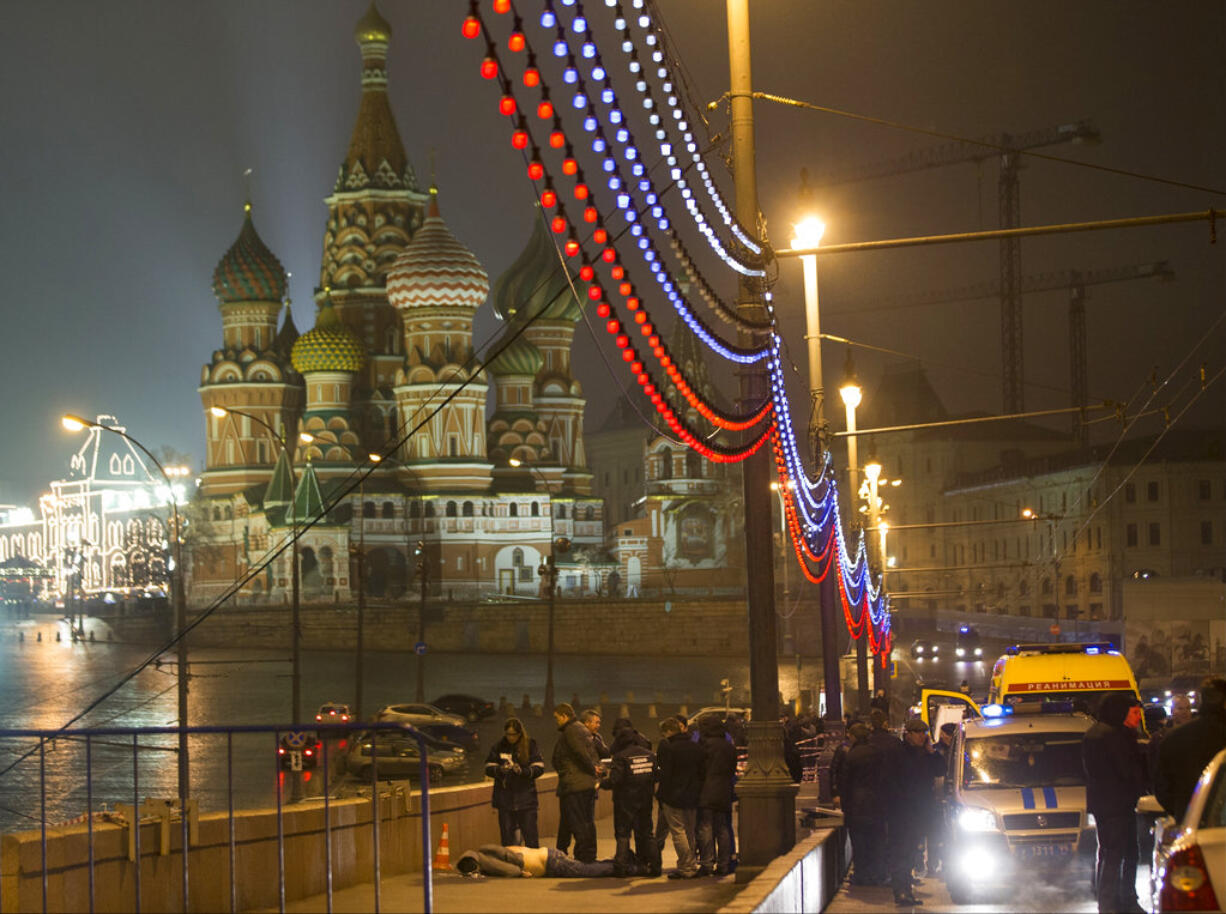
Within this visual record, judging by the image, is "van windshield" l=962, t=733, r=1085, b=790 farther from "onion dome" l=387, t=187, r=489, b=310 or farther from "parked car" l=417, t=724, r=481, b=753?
"onion dome" l=387, t=187, r=489, b=310

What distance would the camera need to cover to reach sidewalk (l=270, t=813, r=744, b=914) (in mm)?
12578

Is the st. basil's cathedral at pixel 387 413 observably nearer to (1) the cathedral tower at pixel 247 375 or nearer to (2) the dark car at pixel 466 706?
(1) the cathedral tower at pixel 247 375

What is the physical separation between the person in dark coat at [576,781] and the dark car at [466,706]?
36537 millimetres

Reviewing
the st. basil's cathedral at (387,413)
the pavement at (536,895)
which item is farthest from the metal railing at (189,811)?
the st. basil's cathedral at (387,413)

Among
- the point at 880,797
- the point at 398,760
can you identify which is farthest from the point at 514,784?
the point at 398,760

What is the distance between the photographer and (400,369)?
332 feet

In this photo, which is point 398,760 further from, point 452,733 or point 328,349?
point 328,349

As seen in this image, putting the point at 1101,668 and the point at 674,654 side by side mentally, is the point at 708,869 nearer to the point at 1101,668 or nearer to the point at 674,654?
the point at 1101,668

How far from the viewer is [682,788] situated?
14.7 metres

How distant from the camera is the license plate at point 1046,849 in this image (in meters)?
14.0

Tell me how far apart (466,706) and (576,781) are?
3780 cm

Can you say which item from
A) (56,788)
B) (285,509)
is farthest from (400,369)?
(56,788)

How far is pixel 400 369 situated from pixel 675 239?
8869 centimetres

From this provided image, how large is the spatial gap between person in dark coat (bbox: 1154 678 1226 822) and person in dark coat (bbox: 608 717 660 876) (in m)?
4.59
